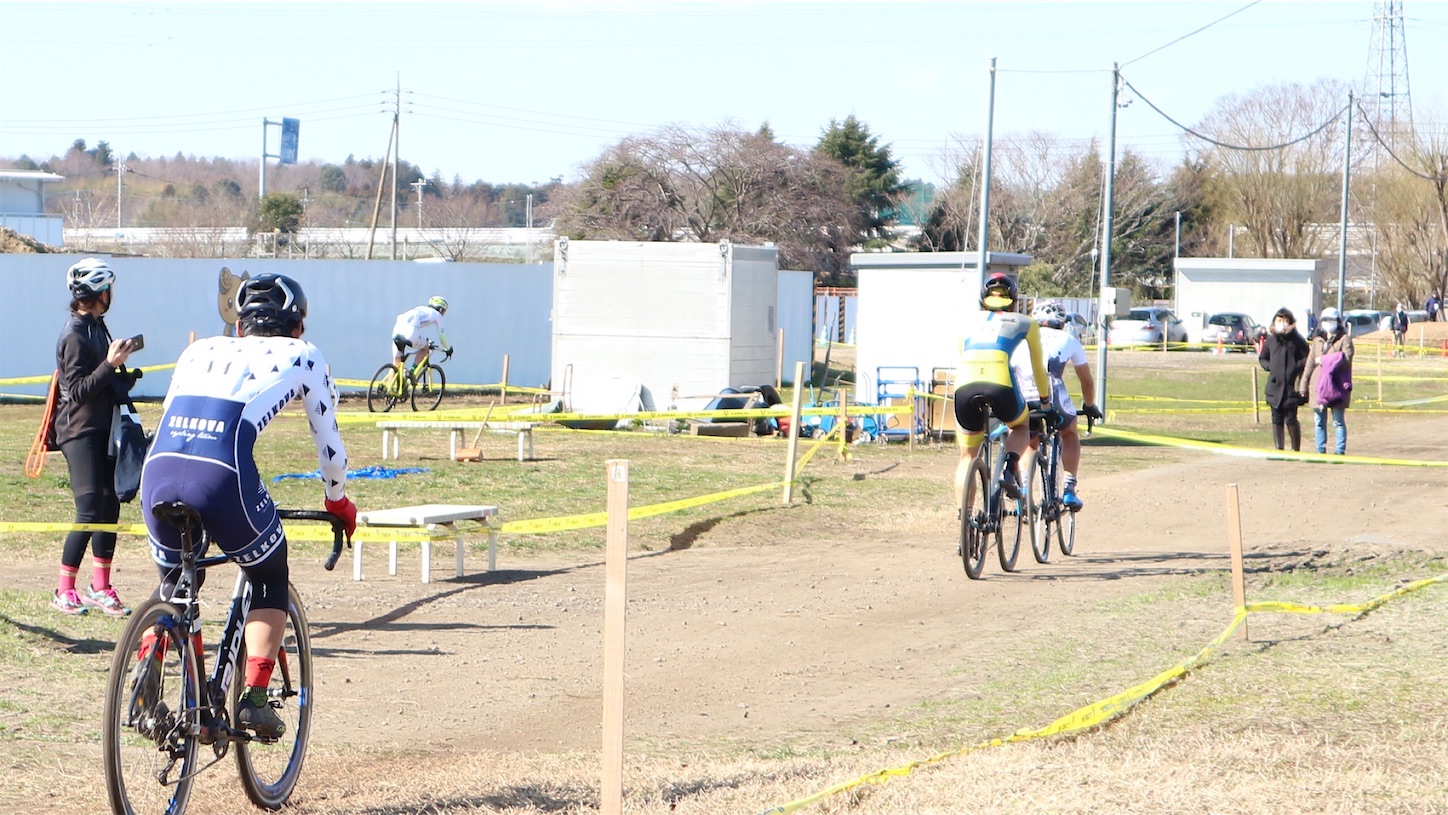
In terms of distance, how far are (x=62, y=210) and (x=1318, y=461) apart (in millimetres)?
82506

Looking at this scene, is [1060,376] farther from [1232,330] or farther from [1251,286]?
[1251,286]

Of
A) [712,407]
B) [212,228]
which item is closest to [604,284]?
[712,407]

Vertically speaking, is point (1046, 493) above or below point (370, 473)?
above

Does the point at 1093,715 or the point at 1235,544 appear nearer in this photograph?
the point at 1093,715

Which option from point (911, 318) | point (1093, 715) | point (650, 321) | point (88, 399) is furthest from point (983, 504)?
point (650, 321)

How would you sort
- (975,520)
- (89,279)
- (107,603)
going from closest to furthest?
(89,279), (107,603), (975,520)

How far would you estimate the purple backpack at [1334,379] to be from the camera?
61.2ft

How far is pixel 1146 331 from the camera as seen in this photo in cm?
5753

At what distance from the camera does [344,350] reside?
1233 inches

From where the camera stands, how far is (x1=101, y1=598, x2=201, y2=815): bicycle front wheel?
458cm

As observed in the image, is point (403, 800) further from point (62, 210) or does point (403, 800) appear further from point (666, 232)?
point (62, 210)

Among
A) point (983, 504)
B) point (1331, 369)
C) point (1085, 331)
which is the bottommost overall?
point (983, 504)

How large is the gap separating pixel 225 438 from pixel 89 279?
373cm

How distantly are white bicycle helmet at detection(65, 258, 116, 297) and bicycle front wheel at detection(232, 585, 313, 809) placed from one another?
10.5ft
